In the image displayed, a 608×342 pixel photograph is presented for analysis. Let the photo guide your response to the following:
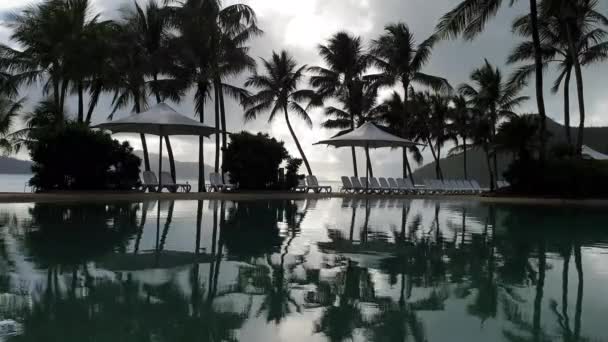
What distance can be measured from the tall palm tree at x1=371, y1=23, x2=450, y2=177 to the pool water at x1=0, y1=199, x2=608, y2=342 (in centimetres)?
1825

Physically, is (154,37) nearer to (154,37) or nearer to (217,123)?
(154,37)

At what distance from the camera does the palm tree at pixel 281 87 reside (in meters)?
27.7

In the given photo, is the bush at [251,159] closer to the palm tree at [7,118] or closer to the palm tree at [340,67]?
the palm tree at [340,67]

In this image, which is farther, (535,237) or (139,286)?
(535,237)

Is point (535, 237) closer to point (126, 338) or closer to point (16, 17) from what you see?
point (126, 338)

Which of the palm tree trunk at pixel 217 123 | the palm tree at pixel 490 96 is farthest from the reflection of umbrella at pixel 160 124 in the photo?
the palm tree at pixel 490 96

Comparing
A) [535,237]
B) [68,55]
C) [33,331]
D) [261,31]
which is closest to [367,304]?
[33,331]

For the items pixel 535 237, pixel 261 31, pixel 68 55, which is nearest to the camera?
pixel 535 237

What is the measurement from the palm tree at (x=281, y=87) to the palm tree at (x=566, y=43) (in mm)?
10749

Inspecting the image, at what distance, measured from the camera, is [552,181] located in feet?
58.4

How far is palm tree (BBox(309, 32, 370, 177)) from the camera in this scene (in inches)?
1073

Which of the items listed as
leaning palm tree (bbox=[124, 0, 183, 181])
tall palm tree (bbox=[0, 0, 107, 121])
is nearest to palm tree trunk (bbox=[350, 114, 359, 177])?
leaning palm tree (bbox=[124, 0, 183, 181])

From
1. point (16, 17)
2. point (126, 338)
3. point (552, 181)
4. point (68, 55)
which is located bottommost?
point (126, 338)

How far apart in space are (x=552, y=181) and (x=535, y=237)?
35.3 ft
